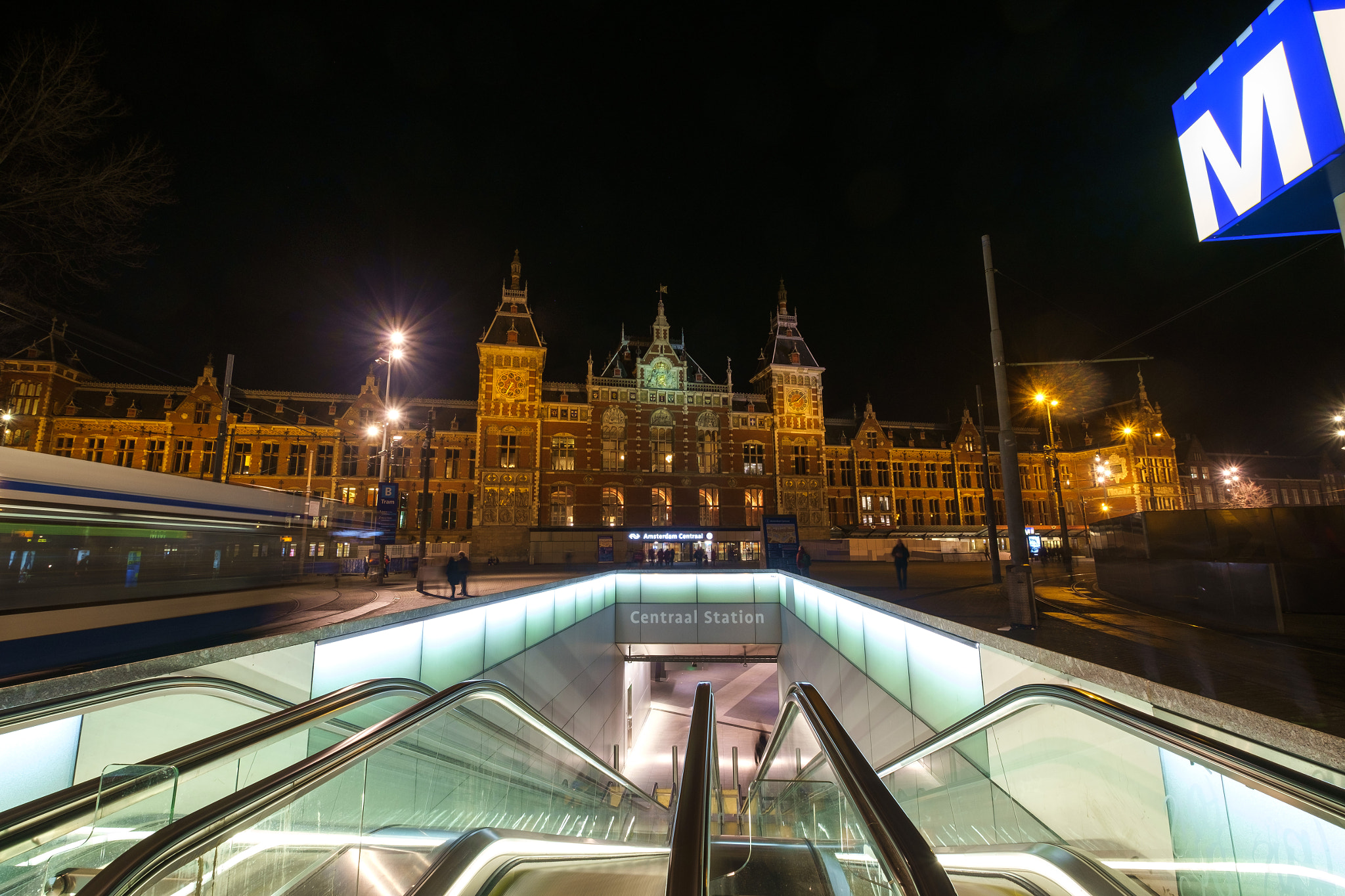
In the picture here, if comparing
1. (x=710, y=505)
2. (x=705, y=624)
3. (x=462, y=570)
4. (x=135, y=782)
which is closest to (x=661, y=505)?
(x=710, y=505)

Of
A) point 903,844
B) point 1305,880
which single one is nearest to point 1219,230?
point 1305,880

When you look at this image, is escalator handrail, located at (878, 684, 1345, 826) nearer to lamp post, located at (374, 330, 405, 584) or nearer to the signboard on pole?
lamp post, located at (374, 330, 405, 584)

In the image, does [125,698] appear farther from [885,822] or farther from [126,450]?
[126,450]

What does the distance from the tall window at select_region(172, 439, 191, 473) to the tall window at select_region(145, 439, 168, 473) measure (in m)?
0.61

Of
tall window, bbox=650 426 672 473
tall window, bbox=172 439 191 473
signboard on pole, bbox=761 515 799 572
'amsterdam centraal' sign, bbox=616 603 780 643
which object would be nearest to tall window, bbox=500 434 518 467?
tall window, bbox=650 426 672 473

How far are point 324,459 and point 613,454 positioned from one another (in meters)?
21.0

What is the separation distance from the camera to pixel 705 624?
19.2m

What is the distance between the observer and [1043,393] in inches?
682

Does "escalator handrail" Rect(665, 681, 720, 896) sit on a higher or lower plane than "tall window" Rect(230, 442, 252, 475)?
lower

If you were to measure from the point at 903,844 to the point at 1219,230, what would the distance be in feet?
27.2

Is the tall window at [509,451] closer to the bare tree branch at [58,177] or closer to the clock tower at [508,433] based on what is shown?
the clock tower at [508,433]

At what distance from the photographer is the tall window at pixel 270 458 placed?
41.2 meters

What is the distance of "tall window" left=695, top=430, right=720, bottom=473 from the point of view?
4138 cm

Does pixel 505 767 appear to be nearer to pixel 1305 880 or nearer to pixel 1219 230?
pixel 1305 880
